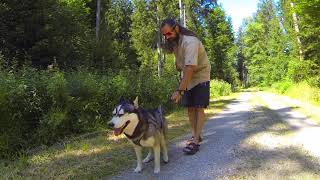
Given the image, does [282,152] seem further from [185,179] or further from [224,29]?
[224,29]

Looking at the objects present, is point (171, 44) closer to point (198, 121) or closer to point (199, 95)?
point (199, 95)

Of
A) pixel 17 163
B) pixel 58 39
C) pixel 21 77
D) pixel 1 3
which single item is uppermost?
pixel 1 3

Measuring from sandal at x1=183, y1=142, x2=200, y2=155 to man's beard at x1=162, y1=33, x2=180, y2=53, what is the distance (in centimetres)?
168

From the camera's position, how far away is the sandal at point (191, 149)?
679 centimetres

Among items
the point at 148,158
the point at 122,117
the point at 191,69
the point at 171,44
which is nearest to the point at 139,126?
the point at 122,117

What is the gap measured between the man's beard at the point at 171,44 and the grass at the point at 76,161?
6.47ft

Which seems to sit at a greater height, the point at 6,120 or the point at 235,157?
the point at 6,120

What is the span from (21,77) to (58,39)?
11454 mm

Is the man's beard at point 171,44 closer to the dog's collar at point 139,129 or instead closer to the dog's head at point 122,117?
the dog's collar at point 139,129

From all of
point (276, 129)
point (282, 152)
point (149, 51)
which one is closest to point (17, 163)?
point (282, 152)

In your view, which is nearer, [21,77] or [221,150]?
[221,150]

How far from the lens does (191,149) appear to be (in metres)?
6.82

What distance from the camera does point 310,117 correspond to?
1188 centimetres

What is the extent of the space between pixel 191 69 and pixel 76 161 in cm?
245
